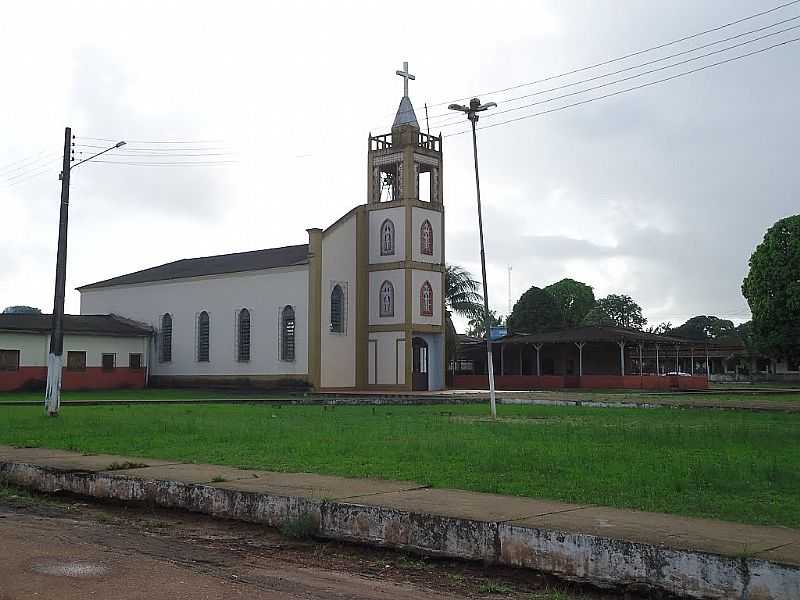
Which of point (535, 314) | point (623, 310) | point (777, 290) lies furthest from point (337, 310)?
point (623, 310)

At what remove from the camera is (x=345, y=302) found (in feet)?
161

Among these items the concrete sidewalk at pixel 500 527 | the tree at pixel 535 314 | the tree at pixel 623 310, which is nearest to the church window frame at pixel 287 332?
the tree at pixel 535 314

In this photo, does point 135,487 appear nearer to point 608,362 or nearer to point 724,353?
point 608,362

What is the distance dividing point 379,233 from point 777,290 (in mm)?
27535

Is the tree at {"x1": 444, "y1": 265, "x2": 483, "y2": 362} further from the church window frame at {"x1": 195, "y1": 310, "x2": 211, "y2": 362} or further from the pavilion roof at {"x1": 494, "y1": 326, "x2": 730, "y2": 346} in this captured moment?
the church window frame at {"x1": 195, "y1": 310, "x2": 211, "y2": 362}

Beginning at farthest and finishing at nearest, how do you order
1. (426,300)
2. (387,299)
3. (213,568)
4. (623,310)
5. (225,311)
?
(623,310) < (225,311) < (426,300) < (387,299) < (213,568)

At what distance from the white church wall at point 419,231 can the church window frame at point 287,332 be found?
7.12 m

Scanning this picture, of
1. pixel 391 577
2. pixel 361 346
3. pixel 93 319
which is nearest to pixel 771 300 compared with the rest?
pixel 361 346

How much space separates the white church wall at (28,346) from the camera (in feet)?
153

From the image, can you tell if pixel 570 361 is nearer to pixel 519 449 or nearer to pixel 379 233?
pixel 379 233

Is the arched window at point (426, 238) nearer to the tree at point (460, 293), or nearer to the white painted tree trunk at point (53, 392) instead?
the tree at point (460, 293)

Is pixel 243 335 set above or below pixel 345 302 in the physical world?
below

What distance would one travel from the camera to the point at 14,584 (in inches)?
262

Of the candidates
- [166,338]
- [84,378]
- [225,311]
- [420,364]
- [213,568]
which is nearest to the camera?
[213,568]
